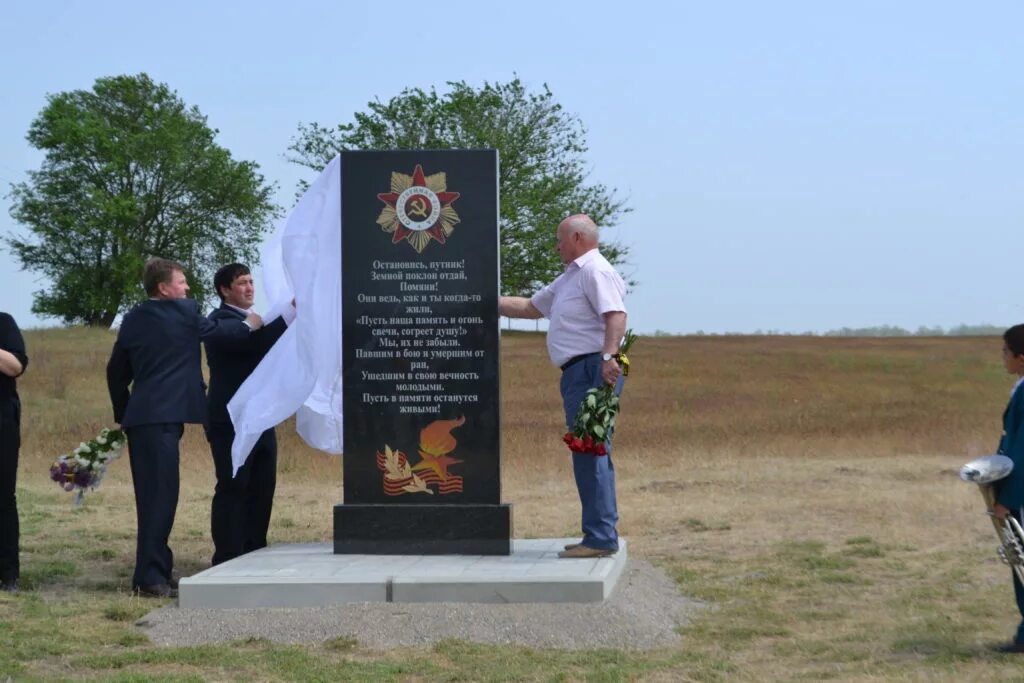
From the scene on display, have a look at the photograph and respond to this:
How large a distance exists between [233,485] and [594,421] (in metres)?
2.82

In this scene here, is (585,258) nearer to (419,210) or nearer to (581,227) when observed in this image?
(581,227)

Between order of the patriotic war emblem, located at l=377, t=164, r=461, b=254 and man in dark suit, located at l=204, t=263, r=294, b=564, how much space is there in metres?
1.05

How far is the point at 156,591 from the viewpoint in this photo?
8734mm

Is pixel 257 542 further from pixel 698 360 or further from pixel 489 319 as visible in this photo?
pixel 698 360

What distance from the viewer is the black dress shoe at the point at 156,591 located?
344 inches

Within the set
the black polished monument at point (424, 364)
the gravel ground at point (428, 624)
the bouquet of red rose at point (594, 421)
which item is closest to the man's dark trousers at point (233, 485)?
the black polished monument at point (424, 364)

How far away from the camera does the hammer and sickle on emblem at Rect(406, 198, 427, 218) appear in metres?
9.13

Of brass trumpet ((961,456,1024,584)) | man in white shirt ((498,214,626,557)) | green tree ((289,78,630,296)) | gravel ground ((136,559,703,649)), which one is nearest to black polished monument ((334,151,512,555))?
man in white shirt ((498,214,626,557))

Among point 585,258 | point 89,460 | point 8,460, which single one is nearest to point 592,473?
point 585,258

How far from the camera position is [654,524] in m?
12.6

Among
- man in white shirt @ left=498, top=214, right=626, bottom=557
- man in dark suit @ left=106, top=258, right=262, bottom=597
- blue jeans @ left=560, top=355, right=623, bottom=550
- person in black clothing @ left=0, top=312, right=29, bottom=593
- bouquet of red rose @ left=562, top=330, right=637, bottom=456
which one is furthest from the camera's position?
person in black clothing @ left=0, top=312, right=29, bottom=593

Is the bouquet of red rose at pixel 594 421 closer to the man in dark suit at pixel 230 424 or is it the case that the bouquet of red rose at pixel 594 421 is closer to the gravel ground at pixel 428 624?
the gravel ground at pixel 428 624

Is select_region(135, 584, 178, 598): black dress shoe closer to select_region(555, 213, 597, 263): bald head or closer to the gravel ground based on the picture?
the gravel ground

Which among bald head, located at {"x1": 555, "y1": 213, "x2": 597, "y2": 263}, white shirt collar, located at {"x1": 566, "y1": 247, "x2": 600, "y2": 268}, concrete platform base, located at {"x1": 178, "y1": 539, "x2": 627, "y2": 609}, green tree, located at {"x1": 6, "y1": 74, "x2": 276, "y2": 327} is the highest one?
green tree, located at {"x1": 6, "y1": 74, "x2": 276, "y2": 327}
